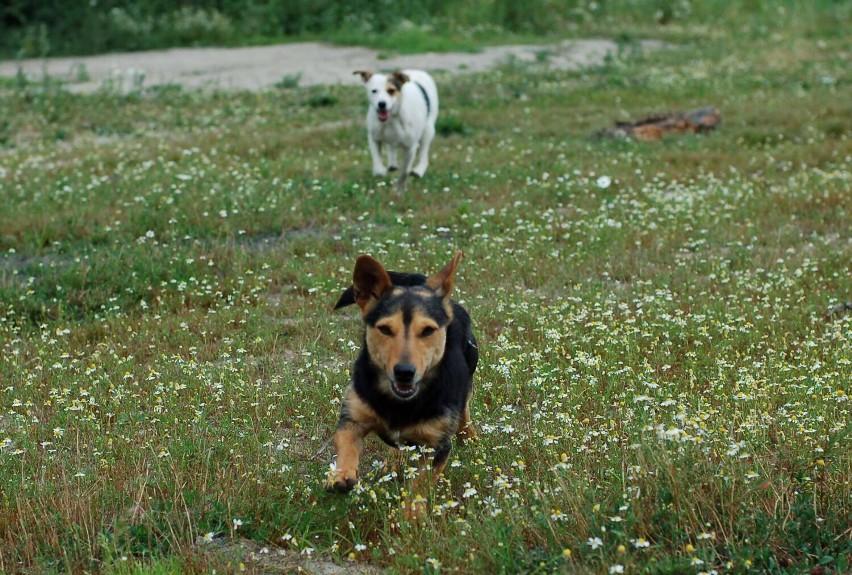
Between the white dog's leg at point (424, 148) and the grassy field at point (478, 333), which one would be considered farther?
the white dog's leg at point (424, 148)

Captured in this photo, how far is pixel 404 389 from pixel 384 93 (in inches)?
336

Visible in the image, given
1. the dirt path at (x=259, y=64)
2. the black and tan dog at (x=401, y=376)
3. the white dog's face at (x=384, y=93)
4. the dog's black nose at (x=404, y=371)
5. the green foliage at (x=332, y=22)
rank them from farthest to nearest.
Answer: the green foliage at (x=332, y=22), the dirt path at (x=259, y=64), the white dog's face at (x=384, y=93), the black and tan dog at (x=401, y=376), the dog's black nose at (x=404, y=371)

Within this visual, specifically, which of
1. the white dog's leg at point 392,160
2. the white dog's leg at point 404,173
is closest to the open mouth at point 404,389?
the white dog's leg at point 404,173

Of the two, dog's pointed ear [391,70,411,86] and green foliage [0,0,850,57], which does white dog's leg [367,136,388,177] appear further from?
green foliage [0,0,850,57]

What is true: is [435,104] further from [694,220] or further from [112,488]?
[112,488]

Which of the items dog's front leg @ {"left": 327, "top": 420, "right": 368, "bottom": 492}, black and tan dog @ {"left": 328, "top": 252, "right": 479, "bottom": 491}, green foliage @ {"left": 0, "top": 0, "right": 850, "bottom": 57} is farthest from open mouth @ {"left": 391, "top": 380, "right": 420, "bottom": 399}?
green foliage @ {"left": 0, "top": 0, "right": 850, "bottom": 57}

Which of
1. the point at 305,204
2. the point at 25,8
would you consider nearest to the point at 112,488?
the point at 305,204

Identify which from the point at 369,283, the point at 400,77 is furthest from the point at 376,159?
Result: the point at 369,283

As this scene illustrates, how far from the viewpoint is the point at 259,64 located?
83.2 ft

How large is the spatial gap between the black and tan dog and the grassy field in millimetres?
255

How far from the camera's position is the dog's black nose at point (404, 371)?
5293 mm

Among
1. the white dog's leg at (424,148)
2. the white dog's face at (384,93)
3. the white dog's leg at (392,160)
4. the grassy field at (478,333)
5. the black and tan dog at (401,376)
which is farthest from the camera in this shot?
the white dog's leg at (424,148)

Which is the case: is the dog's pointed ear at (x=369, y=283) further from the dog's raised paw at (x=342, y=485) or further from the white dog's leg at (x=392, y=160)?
the white dog's leg at (x=392, y=160)

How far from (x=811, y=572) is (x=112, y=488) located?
134 inches
